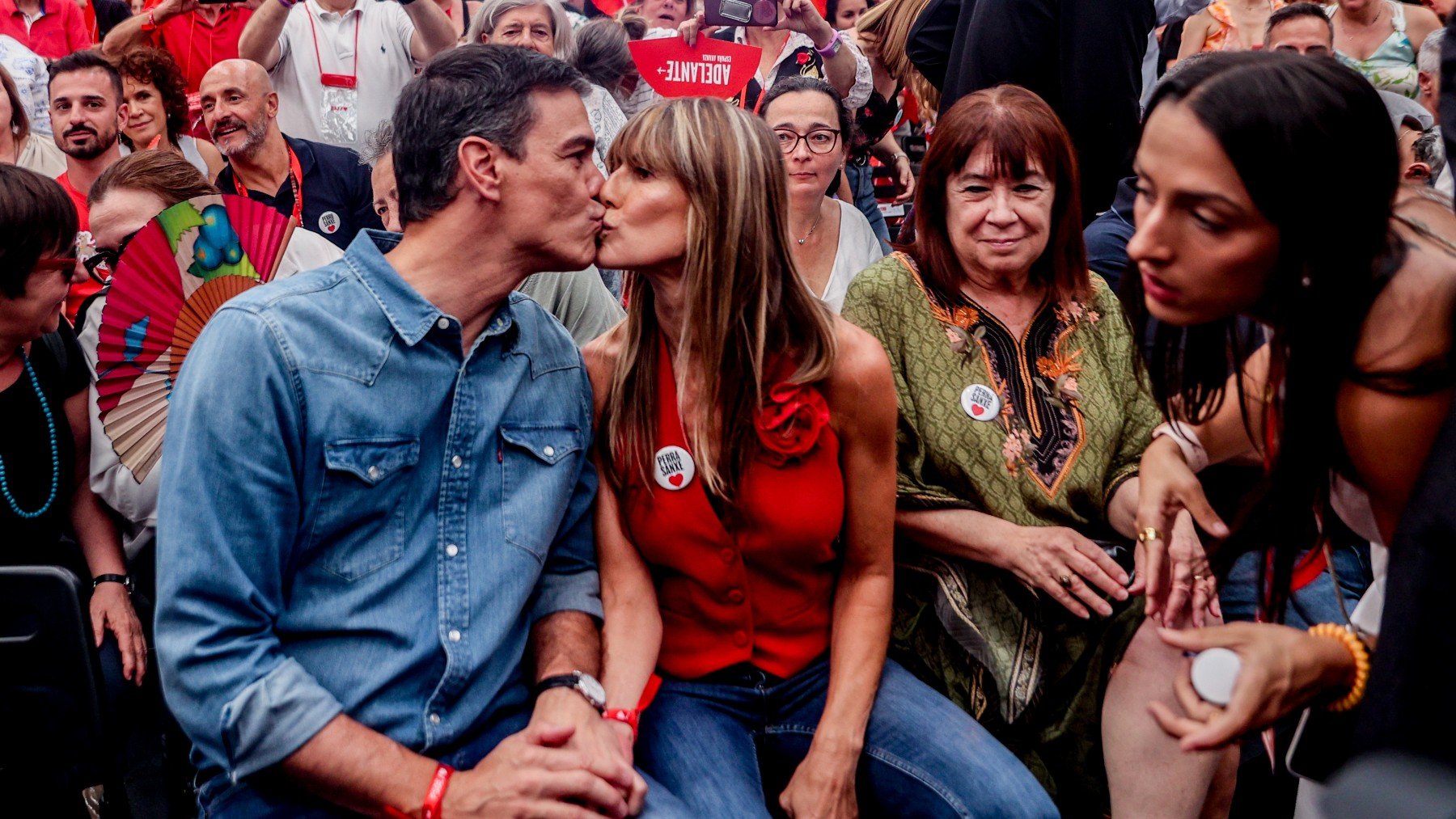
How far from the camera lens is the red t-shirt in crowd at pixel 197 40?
5.63 m

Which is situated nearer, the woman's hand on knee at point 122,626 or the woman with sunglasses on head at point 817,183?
the woman's hand on knee at point 122,626

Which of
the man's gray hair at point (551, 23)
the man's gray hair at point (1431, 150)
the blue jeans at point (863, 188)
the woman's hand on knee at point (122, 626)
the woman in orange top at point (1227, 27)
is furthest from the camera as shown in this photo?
the woman in orange top at point (1227, 27)

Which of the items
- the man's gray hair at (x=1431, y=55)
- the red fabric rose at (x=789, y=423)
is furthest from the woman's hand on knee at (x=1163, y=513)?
the man's gray hair at (x=1431, y=55)

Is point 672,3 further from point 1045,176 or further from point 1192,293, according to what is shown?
point 1192,293

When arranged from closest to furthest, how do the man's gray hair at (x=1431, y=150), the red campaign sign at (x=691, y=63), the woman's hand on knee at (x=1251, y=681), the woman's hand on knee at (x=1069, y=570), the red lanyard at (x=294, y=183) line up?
the woman's hand on knee at (x=1251, y=681) → the woman's hand on knee at (x=1069, y=570) → the man's gray hair at (x=1431, y=150) → the red campaign sign at (x=691, y=63) → the red lanyard at (x=294, y=183)

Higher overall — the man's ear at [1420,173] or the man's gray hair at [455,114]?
the man's gray hair at [455,114]

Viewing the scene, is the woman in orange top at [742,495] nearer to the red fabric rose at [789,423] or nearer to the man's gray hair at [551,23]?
the red fabric rose at [789,423]

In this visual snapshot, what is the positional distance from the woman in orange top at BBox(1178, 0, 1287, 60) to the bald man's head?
14.8 ft

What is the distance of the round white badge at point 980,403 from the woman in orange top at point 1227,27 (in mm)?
4250

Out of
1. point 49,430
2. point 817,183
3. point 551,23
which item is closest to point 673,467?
point 49,430

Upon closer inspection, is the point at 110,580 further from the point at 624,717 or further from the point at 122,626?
the point at 624,717

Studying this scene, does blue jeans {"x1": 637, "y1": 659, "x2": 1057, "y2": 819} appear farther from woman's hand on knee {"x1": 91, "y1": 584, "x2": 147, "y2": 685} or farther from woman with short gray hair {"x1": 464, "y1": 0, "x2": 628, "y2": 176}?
woman with short gray hair {"x1": 464, "y1": 0, "x2": 628, "y2": 176}

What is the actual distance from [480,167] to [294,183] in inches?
116

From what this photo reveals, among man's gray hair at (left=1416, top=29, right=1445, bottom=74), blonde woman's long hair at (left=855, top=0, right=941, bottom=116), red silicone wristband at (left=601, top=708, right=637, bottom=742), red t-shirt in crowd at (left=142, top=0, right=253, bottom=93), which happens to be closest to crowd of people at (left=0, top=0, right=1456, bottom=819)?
red silicone wristband at (left=601, top=708, right=637, bottom=742)
